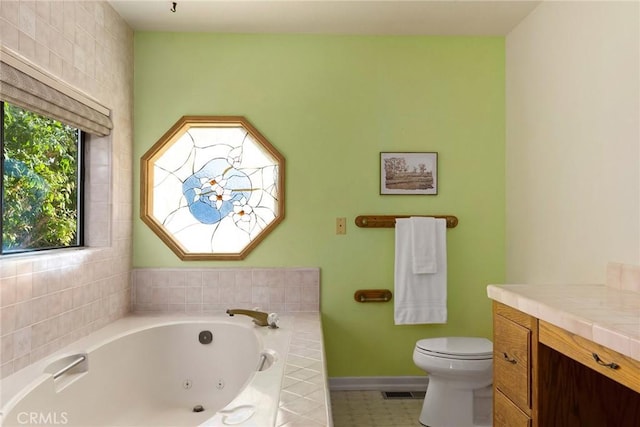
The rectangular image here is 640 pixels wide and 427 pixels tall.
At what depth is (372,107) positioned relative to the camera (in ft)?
10.5

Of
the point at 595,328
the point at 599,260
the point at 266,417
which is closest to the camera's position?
the point at 595,328

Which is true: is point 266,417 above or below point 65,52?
below

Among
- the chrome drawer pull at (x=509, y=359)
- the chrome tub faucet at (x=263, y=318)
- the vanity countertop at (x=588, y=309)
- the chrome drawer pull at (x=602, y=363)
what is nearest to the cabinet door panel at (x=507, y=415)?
the chrome drawer pull at (x=509, y=359)

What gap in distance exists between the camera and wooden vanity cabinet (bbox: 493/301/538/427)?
5.74 ft

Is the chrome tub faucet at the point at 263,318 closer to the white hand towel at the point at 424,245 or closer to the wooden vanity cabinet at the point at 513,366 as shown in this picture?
the white hand towel at the point at 424,245

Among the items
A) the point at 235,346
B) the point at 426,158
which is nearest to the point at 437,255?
the point at 426,158

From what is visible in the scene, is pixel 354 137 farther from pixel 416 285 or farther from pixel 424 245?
pixel 416 285

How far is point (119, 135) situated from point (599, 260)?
2.65 metres

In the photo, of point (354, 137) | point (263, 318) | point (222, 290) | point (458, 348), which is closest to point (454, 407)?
point (458, 348)

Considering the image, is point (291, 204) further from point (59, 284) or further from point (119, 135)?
point (59, 284)

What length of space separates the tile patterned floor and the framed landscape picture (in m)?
1.29

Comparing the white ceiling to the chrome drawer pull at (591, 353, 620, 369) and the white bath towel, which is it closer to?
the white bath towel

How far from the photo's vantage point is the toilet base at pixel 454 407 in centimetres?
253

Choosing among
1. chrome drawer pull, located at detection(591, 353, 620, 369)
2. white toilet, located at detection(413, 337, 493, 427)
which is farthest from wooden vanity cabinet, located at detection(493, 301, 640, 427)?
white toilet, located at detection(413, 337, 493, 427)
